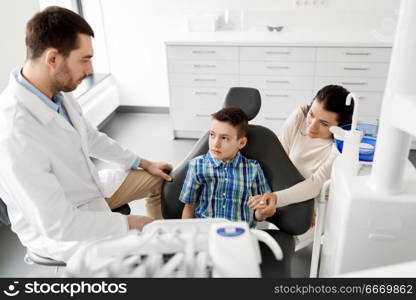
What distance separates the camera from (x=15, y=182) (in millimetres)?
1337

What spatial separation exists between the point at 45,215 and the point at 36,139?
270 millimetres

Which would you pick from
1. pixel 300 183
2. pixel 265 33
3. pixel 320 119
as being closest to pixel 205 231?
pixel 300 183

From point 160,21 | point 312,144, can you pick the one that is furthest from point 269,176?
point 160,21

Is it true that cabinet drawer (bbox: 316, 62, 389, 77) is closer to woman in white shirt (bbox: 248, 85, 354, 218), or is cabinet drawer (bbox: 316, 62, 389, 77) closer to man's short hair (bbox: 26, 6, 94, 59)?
woman in white shirt (bbox: 248, 85, 354, 218)

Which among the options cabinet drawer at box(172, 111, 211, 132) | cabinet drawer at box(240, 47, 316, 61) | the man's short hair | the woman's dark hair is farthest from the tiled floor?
the man's short hair

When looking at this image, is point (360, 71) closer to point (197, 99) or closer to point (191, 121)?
point (197, 99)

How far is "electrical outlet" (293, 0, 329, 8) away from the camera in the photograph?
3534mm

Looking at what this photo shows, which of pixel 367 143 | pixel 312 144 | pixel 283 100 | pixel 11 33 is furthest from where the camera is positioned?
pixel 283 100

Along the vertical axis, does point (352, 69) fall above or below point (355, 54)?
below

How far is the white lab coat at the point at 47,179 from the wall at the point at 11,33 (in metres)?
1.20

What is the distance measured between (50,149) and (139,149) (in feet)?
6.55

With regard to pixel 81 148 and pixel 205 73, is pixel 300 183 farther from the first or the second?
pixel 205 73

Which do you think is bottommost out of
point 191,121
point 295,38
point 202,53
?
point 191,121

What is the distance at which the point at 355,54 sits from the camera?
315cm
